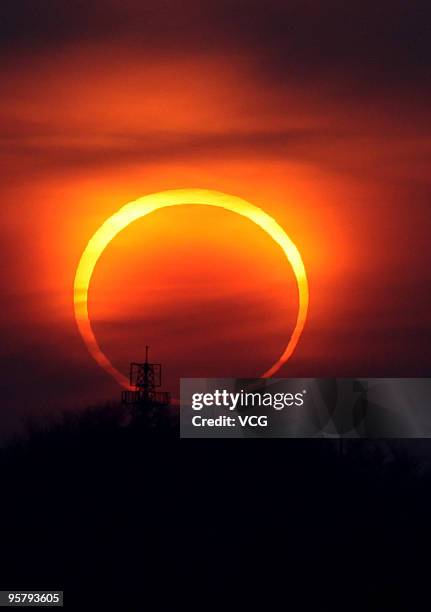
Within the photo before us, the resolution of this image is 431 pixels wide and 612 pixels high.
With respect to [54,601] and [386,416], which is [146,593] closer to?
[54,601]

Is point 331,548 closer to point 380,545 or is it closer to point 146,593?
point 380,545

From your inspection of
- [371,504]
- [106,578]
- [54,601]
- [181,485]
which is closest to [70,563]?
[106,578]

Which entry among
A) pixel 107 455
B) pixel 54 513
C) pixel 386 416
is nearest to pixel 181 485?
pixel 107 455

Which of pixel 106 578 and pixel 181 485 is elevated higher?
pixel 181 485

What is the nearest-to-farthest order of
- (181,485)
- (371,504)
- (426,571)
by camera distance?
(426,571) < (181,485) < (371,504)

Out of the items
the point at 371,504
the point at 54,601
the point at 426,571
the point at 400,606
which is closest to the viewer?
the point at 54,601

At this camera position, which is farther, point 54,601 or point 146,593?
point 146,593

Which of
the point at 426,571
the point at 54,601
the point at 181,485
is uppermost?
the point at 181,485
